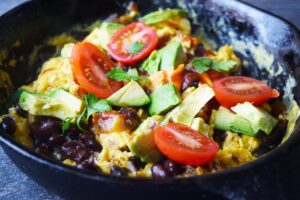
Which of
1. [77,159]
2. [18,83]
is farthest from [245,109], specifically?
[18,83]

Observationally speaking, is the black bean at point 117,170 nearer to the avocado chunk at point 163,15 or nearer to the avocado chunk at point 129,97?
the avocado chunk at point 129,97

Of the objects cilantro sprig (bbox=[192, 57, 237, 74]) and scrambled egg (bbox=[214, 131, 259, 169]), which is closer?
scrambled egg (bbox=[214, 131, 259, 169])

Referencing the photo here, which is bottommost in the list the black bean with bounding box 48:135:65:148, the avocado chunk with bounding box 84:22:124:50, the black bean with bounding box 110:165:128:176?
the black bean with bounding box 110:165:128:176

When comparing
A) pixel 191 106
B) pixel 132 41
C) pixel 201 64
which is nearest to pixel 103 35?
pixel 132 41

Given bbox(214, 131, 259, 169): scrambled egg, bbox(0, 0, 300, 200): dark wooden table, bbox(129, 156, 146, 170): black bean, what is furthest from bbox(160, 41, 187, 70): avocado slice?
→ bbox(0, 0, 300, 200): dark wooden table

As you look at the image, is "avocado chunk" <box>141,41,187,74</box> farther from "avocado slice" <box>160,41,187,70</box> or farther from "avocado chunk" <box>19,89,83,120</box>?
"avocado chunk" <box>19,89,83,120</box>

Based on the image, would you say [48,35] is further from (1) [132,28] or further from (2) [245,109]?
(2) [245,109]
